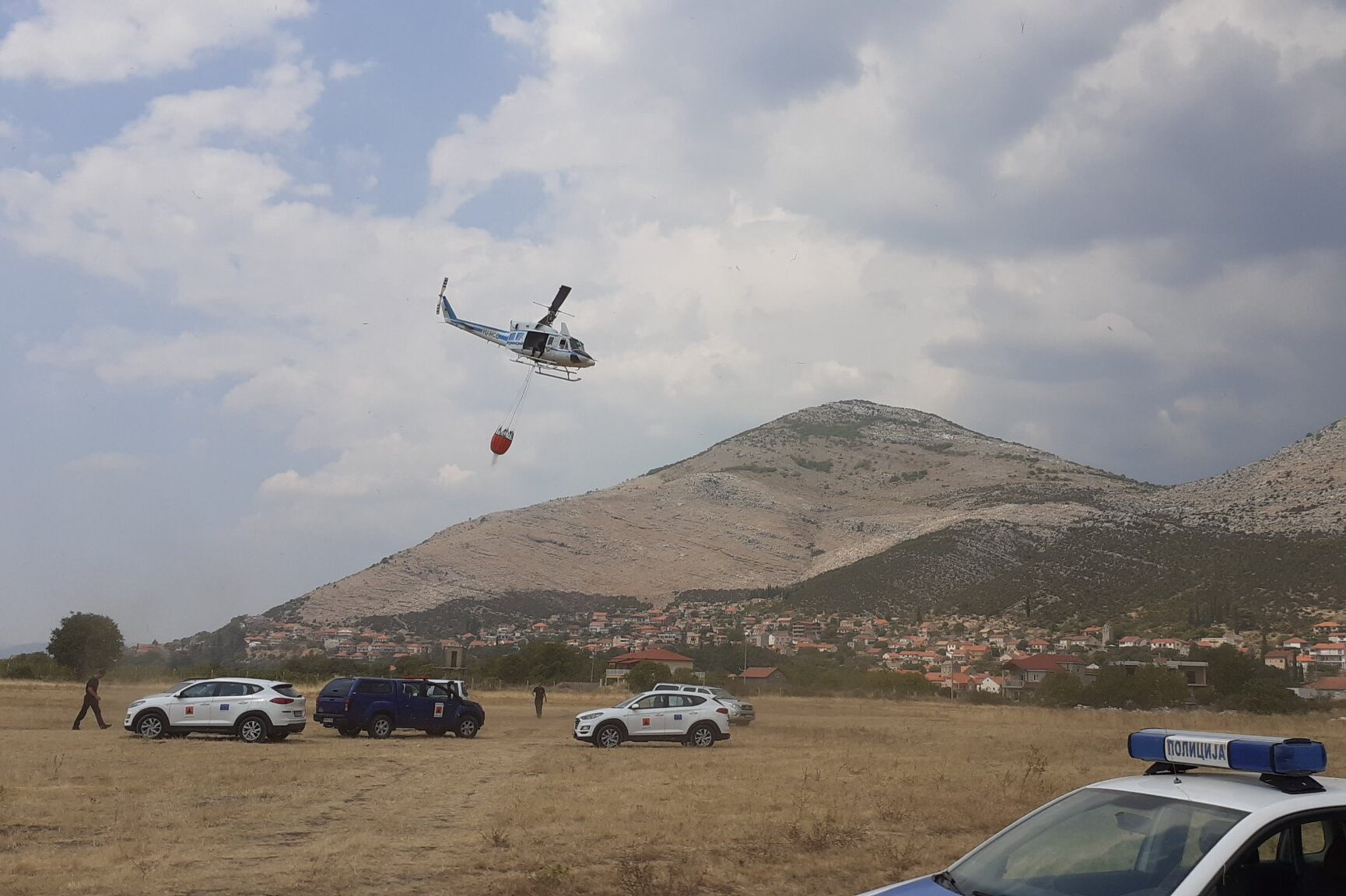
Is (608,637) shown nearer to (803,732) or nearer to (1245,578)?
(1245,578)

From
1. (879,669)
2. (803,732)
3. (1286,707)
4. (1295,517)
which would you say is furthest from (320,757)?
(1295,517)

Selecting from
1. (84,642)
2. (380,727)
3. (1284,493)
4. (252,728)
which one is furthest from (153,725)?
(1284,493)

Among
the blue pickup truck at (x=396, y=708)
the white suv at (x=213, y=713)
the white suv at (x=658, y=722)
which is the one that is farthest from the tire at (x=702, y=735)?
the white suv at (x=213, y=713)

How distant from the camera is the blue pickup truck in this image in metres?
30.0

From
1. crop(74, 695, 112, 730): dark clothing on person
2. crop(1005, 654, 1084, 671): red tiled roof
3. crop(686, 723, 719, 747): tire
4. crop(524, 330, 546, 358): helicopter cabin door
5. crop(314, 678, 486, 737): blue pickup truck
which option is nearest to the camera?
crop(686, 723, 719, 747): tire

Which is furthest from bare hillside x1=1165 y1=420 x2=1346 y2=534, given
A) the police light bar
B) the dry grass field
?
the police light bar

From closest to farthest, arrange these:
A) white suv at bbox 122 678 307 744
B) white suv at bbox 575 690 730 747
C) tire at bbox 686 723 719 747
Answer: white suv at bbox 122 678 307 744, white suv at bbox 575 690 730 747, tire at bbox 686 723 719 747

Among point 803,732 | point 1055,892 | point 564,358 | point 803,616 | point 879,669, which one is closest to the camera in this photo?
point 1055,892

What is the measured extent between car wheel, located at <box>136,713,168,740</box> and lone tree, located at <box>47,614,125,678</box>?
55.0 m

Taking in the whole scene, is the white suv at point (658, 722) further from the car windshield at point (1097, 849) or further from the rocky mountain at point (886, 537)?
the rocky mountain at point (886, 537)

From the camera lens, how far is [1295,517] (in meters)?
97.2

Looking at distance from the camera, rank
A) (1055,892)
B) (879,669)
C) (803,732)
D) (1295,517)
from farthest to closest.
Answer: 1. (1295,517)
2. (879,669)
3. (803,732)
4. (1055,892)

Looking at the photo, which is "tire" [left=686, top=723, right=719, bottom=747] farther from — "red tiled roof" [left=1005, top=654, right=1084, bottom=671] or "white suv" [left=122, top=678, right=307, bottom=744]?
"red tiled roof" [left=1005, top=654, right=1084, bottom=671]

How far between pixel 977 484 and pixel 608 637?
6504 cm
